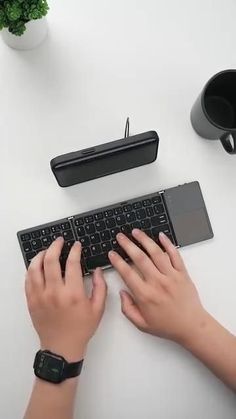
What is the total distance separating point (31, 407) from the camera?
67 centimetres

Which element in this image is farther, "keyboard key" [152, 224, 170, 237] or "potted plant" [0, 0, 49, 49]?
"keyboard key" [152, 224, 170, 237]

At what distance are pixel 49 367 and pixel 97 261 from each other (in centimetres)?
18

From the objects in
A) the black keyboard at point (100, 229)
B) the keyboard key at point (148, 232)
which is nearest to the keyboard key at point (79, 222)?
the black keyboard at point (100, 229)

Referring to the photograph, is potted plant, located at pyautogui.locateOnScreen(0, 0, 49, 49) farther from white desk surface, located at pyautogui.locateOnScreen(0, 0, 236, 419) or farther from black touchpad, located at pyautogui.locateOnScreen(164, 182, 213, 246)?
black touchpad, located at pyautogui.locateOnScreen(164, 182, 213, 246)

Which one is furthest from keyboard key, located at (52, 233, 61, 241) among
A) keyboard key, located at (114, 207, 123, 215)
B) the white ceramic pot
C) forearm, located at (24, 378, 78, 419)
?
the white ceramic pot

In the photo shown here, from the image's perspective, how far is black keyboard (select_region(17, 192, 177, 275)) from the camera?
72 centimetres

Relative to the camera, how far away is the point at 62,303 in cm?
70

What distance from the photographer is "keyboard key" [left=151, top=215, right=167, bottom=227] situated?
28.8 inches

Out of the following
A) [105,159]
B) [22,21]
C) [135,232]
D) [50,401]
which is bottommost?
[50,401]

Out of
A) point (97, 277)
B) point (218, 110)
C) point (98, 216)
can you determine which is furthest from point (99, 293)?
point (218, 110)

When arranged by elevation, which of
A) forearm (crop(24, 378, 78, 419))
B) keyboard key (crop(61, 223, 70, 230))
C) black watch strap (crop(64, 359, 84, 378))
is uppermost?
keyboard key (crop(61, 223, 70, 230))

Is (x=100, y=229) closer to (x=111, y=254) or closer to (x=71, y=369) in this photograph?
(x=111, y=254)

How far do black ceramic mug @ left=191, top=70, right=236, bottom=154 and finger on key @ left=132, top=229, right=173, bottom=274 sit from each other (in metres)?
0.19

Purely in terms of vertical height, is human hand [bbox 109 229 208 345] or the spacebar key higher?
the spacebar key
